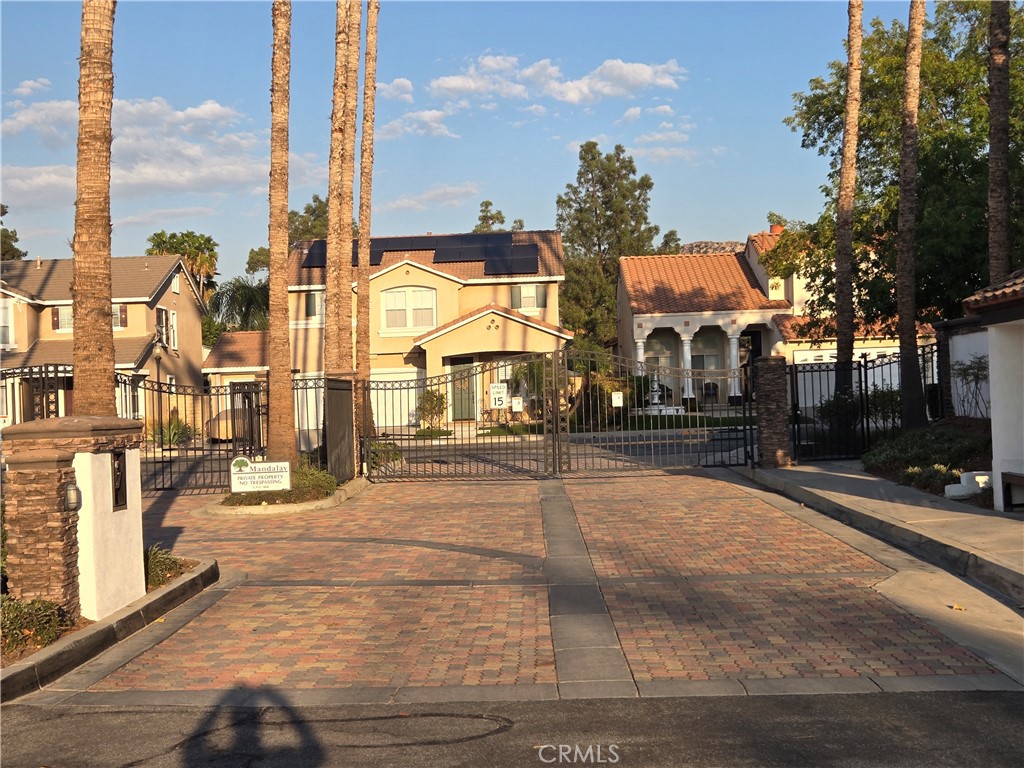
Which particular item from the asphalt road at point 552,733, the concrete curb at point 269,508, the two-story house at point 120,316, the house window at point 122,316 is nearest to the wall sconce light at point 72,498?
the asphalt road at point 552,733

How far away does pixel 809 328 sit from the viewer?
32031 mm

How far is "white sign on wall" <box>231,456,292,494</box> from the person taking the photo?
16.2 meters

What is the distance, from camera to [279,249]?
17578mm

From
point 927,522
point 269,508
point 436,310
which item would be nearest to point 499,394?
point 269,508

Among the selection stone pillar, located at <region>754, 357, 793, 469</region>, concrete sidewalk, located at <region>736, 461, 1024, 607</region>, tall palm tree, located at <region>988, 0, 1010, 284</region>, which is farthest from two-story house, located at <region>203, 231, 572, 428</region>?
tall palm tree, located at <region>988, 0, 1010, 284</region>

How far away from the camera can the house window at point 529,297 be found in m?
42.7

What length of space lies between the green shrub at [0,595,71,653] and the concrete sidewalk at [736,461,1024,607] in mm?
8144

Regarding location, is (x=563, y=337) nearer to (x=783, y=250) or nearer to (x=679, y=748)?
(x=783, y=250)

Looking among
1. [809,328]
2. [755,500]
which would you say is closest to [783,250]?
[809,328]

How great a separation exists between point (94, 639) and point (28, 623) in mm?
552

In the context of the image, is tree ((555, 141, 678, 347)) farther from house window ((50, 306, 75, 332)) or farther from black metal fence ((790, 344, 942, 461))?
black metal fence ((790, 344, 942, 461))

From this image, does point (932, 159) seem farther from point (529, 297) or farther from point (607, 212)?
point (607, 212)

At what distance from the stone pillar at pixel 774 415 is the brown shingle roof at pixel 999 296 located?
644cm

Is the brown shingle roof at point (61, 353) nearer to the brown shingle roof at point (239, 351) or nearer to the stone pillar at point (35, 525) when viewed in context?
the brown shingle roof at point (239, 351)
